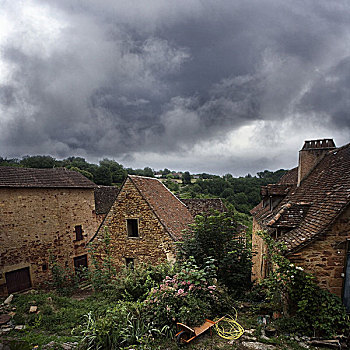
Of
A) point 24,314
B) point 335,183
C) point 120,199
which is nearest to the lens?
point 335,183

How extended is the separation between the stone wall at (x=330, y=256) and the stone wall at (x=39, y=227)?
13876 millimetres

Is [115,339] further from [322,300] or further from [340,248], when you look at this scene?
[340,248]

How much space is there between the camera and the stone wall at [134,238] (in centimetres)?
1034

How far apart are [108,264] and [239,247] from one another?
6.76 metres

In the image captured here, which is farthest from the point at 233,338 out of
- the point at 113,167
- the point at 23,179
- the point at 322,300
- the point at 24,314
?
the point at 113,167

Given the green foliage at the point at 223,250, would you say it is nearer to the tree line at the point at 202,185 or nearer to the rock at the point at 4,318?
the rock at the point at 4,318

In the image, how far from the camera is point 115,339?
14.9 ft

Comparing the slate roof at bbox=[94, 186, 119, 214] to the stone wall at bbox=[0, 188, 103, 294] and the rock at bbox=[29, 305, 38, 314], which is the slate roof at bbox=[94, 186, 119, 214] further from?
the rock at bbox=[29, 305, 38, 314]

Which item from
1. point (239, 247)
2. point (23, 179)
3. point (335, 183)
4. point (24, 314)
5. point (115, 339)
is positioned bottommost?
point (24, 314)

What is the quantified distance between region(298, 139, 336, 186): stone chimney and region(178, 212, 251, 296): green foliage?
16.7 feet

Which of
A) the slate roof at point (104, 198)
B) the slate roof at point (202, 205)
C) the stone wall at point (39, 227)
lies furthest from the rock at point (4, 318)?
the slate roof at point (202, 205)

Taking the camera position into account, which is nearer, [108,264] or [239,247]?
[239,247]

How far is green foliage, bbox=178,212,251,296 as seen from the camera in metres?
7.41

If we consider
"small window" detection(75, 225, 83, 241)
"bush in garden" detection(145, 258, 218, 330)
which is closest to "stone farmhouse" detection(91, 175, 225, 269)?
"bush in garden" detection(145, 258, 218, 330)
